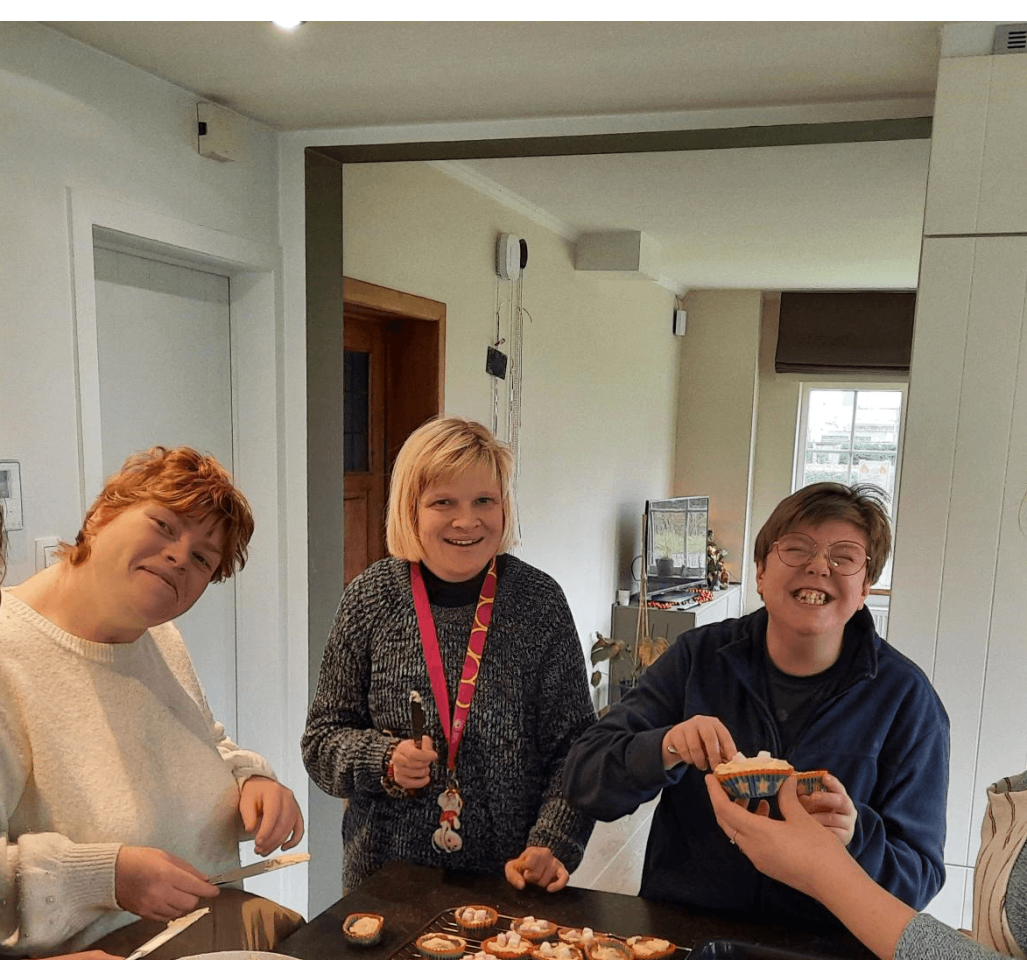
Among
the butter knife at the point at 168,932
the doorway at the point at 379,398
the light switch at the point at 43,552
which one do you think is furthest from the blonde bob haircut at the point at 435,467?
the doorway at the point at 379,398

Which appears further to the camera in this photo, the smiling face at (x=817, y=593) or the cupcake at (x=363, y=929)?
the smiling face at (x=817, y=593)

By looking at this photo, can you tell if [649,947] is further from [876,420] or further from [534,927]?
[876,420]

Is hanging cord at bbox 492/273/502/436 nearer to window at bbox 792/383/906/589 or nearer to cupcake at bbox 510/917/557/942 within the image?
cupcake at bbox 510/917/557/942

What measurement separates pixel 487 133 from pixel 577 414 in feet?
8.26

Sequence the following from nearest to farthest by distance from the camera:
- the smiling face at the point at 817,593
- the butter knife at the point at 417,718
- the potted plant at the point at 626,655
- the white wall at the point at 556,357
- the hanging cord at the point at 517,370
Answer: the smiling face at the point at 817,593, the butter knife at the point at 417,718, the white wall at the point at 556,357, the hanging cord at the point at 517,370, the potted plant at the point at 626,655

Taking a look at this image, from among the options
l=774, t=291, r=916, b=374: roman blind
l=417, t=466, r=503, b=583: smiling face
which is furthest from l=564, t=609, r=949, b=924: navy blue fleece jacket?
l=774, t=291, r=916, b=374: roman blind

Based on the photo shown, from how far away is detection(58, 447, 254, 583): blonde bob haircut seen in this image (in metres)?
1.16

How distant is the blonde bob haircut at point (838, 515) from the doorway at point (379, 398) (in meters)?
2.06

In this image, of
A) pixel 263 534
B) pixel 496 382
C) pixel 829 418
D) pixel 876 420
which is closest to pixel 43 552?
pixel 263 534

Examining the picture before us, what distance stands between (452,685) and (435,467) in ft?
1.16

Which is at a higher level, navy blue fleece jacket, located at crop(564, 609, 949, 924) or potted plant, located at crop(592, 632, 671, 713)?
navy blue fleece jacket, located at crop(564, 609, 949, 924)

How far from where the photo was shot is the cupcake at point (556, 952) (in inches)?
42.6

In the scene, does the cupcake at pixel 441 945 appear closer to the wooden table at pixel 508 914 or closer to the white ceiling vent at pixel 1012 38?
the wooden table at pixel 508 914

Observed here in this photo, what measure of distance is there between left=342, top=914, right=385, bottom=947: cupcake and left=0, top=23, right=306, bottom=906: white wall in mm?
1043
